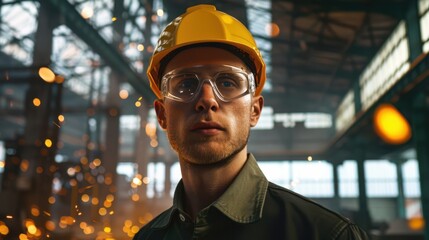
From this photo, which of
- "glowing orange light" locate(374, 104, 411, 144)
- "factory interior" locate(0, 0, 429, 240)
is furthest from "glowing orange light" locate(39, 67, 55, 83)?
"glowing orange light" locate(374, 104, 411, 144)

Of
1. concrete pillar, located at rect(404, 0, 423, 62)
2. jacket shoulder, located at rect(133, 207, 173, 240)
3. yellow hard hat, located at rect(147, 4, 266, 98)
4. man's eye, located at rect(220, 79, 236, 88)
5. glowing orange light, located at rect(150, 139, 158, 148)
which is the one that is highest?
concrete pillar, located at rect(404, 0, 423, 62)

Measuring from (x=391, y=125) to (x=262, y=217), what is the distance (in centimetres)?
1093

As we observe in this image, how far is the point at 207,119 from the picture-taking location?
1261 mm

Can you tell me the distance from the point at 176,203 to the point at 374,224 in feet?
43.7

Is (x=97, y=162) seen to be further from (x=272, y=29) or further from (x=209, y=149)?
(x=209, y=149)

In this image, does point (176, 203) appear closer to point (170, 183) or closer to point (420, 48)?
point (420, 48)

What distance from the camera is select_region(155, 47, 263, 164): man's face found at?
4.11ft

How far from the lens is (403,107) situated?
370 inches

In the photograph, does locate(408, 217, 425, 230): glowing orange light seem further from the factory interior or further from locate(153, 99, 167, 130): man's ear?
locate(153, 99, 167, 130): man's ear

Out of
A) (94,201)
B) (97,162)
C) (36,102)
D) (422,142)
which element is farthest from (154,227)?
(97,162)

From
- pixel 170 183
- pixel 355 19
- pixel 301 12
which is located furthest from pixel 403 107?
pixel 170 183

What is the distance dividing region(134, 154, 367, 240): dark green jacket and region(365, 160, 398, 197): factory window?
17.7m

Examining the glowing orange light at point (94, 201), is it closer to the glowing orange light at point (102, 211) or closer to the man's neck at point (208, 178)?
the glowing orange light at point (102, 211)

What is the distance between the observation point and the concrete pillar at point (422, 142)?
8.62 m
